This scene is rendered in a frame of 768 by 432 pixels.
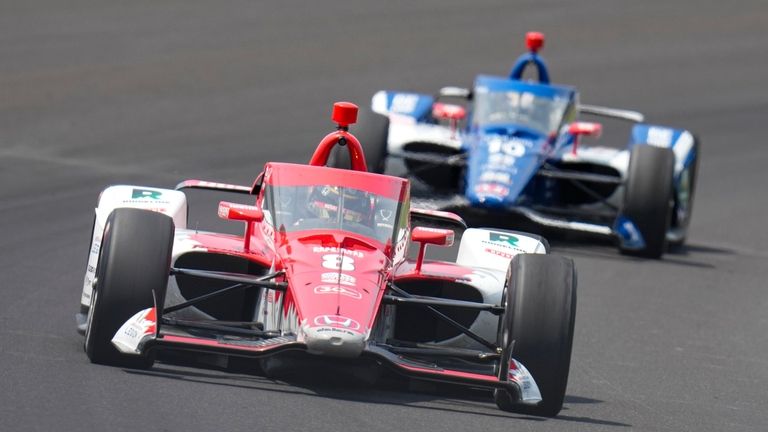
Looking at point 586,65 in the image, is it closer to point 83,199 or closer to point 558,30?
point 558,30

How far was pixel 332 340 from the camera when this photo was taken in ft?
27.8

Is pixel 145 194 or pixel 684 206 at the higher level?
pixel 145 194

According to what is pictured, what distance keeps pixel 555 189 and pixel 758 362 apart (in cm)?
560

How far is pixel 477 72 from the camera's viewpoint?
27016mm

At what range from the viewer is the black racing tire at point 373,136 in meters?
16.4

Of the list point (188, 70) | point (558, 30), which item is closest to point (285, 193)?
point (188, 70)

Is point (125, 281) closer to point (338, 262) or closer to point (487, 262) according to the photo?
point (338, 262)

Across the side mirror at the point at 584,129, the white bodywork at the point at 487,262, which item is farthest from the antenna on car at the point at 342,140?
the side mirror at the point at 584,129

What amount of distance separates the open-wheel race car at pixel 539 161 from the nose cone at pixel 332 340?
723 centimetres

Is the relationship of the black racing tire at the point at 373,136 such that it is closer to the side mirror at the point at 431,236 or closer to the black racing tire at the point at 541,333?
the side mirror at the point at 431,236

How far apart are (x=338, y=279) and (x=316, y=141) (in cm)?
1234

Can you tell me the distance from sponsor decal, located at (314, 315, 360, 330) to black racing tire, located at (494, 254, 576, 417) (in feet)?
2.87

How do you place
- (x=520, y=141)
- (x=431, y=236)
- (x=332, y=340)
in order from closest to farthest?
(x=332, y=340), (x=431, y=236), (x=520, y=141)

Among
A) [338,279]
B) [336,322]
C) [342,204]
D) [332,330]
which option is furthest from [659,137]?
[332,330]
